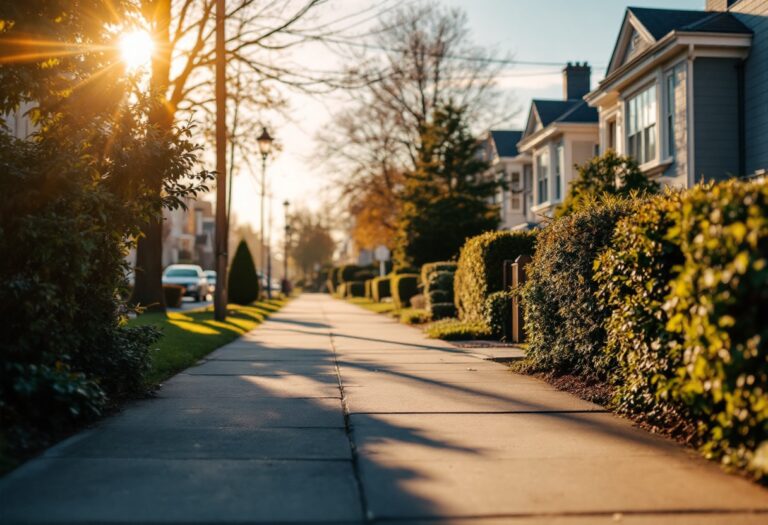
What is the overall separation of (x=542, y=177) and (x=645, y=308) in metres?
27.9

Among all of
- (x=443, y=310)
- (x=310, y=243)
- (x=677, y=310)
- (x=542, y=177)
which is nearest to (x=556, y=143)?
(x=542, y=177)

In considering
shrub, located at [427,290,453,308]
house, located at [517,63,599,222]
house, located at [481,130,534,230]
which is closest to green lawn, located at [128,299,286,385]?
shrub, located at [427,290,453,308]

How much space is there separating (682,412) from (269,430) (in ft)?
10.8

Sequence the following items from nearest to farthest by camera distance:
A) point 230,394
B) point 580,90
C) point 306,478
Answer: point 306,478
point 230,394
point 580,90

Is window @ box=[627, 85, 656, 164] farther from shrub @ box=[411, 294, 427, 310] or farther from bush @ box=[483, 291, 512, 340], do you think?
bush @ box=[483, 291, 512, 340]

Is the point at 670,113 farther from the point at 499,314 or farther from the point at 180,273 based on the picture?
the point at 180,273

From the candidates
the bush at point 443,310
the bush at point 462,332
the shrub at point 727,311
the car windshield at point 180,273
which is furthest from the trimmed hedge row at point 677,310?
the car windshield at point 180,273

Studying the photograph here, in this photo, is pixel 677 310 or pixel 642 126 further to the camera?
pixel 642 126

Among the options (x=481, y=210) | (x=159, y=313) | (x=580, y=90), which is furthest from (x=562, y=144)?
(x=159, y=313)

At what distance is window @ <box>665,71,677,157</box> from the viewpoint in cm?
2005

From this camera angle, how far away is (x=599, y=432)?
6277 mm

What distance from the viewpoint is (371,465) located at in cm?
517

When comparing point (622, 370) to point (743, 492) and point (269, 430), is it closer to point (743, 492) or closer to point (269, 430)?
point (743, 492)

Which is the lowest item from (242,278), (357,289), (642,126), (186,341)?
(186,341)
